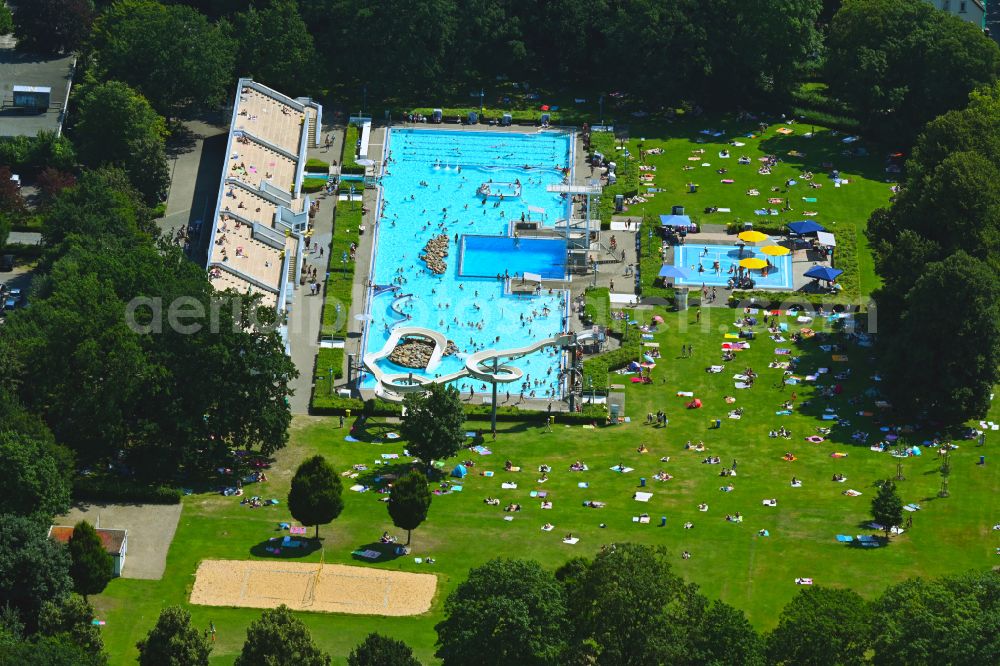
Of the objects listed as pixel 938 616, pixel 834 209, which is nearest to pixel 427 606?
pixel 938 616

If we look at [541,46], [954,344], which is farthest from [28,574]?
[541,46]

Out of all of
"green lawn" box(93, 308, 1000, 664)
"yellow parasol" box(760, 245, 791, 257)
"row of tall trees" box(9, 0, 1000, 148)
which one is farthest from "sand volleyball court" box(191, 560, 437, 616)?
"row of tall trees" box(9, 0, 1000, 148)

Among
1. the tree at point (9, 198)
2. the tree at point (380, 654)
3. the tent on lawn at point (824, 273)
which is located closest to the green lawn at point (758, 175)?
the tent on lawn at point (824, 273)

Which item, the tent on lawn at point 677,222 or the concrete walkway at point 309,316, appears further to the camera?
the tent on lawn at point 677,222

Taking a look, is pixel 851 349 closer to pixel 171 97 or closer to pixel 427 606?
pixel 427 606

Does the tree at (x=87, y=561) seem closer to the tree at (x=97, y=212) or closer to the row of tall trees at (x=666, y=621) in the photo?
the row of tall trees at (x=666, y=621)

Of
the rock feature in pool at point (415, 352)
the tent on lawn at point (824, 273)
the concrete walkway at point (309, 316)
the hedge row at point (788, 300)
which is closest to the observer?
the concrete walkway at point (309, 316)

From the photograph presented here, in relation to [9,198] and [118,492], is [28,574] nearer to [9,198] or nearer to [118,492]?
[118,492]
